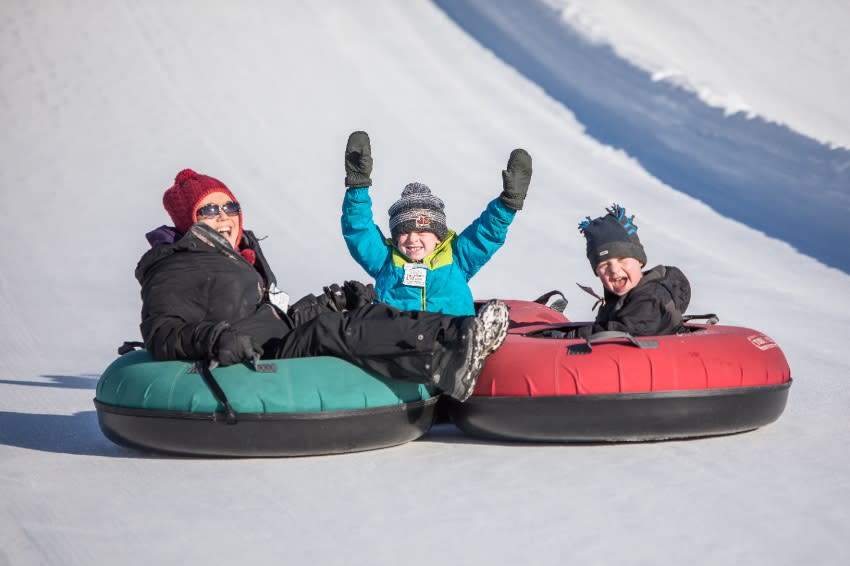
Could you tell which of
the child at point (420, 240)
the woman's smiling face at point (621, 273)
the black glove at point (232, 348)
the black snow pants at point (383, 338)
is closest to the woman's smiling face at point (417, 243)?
the child at point (420, 240)

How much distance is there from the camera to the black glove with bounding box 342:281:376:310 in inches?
171

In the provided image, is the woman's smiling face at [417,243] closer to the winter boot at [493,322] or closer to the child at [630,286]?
the child at [630,286]

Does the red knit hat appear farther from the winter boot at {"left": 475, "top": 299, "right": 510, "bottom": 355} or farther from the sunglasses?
the winter boot at {"left": 475, "top": 299, "right": 510, "bottom": 355}

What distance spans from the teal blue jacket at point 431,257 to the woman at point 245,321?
54 centimetres

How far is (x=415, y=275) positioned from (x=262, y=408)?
1.19 metres

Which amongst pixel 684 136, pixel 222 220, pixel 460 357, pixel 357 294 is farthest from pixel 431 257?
pixel 684 136

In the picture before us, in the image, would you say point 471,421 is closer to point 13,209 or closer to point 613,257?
point 613,257

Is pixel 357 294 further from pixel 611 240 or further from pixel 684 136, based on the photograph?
pixel 684 136

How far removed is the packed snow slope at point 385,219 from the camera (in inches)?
114

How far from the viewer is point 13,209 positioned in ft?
35.9

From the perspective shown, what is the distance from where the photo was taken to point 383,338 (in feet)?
11.6

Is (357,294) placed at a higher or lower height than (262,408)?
higher

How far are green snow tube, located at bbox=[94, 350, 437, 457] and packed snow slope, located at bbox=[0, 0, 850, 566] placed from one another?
0.30 ft

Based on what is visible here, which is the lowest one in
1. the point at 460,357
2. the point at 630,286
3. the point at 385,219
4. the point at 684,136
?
the point at 460,357
